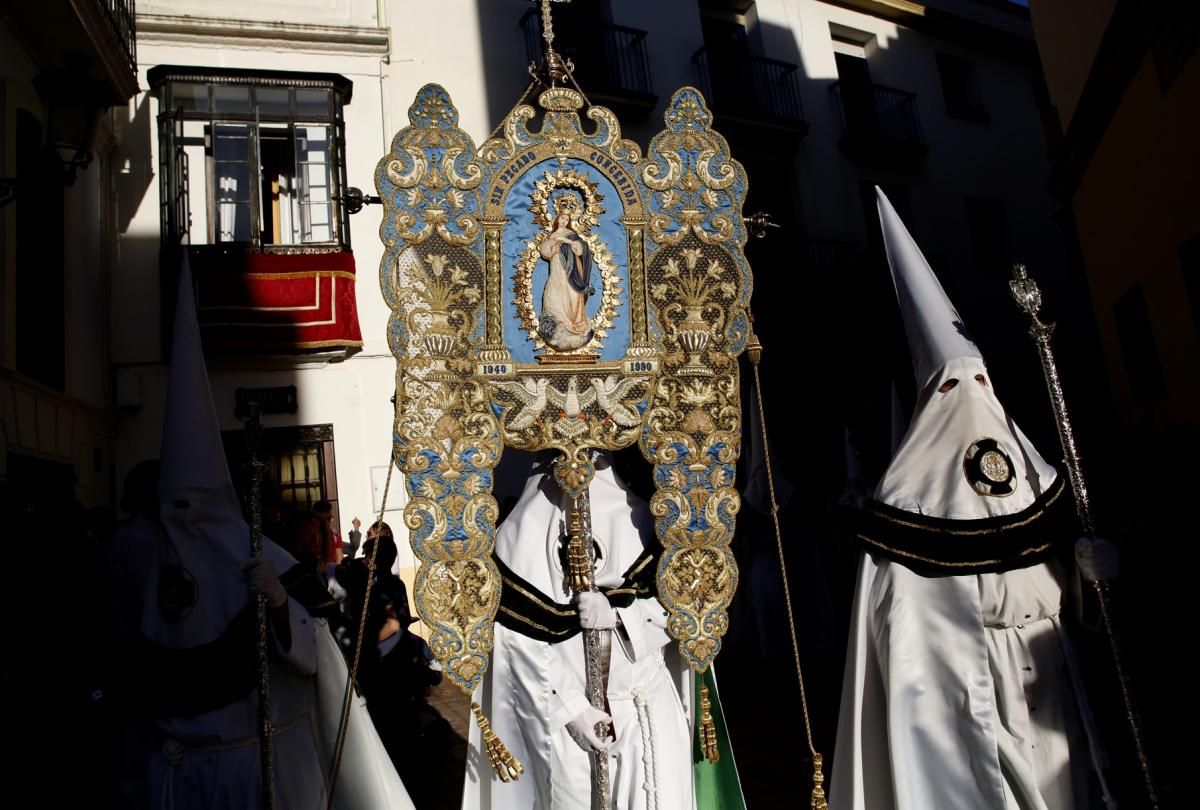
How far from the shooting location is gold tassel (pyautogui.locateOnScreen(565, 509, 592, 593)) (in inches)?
136

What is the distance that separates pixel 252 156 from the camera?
9883 millimetres

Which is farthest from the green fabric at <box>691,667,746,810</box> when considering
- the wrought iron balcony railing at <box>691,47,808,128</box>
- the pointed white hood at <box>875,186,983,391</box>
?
the wrought iron balcony railing at <box>691,47,808,128</box>

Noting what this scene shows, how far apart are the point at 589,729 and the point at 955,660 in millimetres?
1583

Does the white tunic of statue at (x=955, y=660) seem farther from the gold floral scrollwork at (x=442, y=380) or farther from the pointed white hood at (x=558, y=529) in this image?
the gold floral scrollwork at (x=442, y=380)

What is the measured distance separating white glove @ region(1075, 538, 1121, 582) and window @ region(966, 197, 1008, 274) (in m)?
13.2

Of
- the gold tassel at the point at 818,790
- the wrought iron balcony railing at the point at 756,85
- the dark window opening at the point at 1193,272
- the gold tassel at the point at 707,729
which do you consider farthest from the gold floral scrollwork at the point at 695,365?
the wrought iron balcony railing at the point at 756,85

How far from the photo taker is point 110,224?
9562 mm

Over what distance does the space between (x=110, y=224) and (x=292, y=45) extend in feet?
10.6

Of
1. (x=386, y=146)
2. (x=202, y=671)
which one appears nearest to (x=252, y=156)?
(x=386, y=146)

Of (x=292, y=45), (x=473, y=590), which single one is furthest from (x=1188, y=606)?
(x=292, y=45)

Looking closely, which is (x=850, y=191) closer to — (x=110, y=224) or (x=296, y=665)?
(x=110, y=224)

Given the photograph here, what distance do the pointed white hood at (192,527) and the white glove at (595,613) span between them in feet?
4.51

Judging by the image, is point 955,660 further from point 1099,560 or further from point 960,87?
point 960,87

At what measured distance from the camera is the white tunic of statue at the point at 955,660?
11.1 ft
